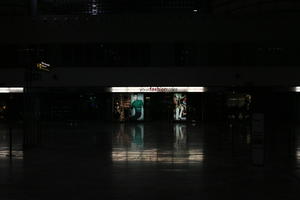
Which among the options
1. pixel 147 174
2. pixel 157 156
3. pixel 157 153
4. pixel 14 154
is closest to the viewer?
pixel 147 174

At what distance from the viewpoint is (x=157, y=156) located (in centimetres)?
1752

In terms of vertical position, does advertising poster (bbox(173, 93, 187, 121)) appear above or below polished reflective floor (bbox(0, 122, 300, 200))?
above

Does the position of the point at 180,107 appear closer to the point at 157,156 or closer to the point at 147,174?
the point at 157,156

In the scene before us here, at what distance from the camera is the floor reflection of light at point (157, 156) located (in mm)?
16312

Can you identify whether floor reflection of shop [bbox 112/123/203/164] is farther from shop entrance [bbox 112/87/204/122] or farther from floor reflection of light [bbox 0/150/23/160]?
shop entrance [bbox 112/87/204/122]

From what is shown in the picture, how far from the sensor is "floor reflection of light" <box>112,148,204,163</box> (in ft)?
53.5

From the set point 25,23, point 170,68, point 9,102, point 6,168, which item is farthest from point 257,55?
point 6,168

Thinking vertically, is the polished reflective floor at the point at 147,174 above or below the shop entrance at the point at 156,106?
below

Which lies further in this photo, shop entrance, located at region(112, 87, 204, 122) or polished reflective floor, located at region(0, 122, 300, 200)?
shop entrance, located at region(112, 87, 204, 122)

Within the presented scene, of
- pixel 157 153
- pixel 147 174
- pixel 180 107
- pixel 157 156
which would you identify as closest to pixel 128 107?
pixel 180 107

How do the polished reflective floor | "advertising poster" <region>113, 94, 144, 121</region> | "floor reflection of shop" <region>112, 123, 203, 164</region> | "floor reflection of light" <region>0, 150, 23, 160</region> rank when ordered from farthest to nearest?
"advertising poster" <region>113, 94, 144, 121</region> < "floor reflection of light" <region>0, 150, 23, 160</region> < "floor reflection of shop" <region>112, 123, 203, 164</region> < the polished reflective floor

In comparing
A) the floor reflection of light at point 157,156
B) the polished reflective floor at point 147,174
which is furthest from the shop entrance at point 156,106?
the floor reflection of light at point 157,156

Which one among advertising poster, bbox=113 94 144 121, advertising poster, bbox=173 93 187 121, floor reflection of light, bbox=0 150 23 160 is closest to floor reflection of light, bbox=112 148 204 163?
floor reflection of light, bbox=0 150 23 160

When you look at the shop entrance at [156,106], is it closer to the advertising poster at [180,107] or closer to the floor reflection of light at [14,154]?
the advertising poster at [180,107]
